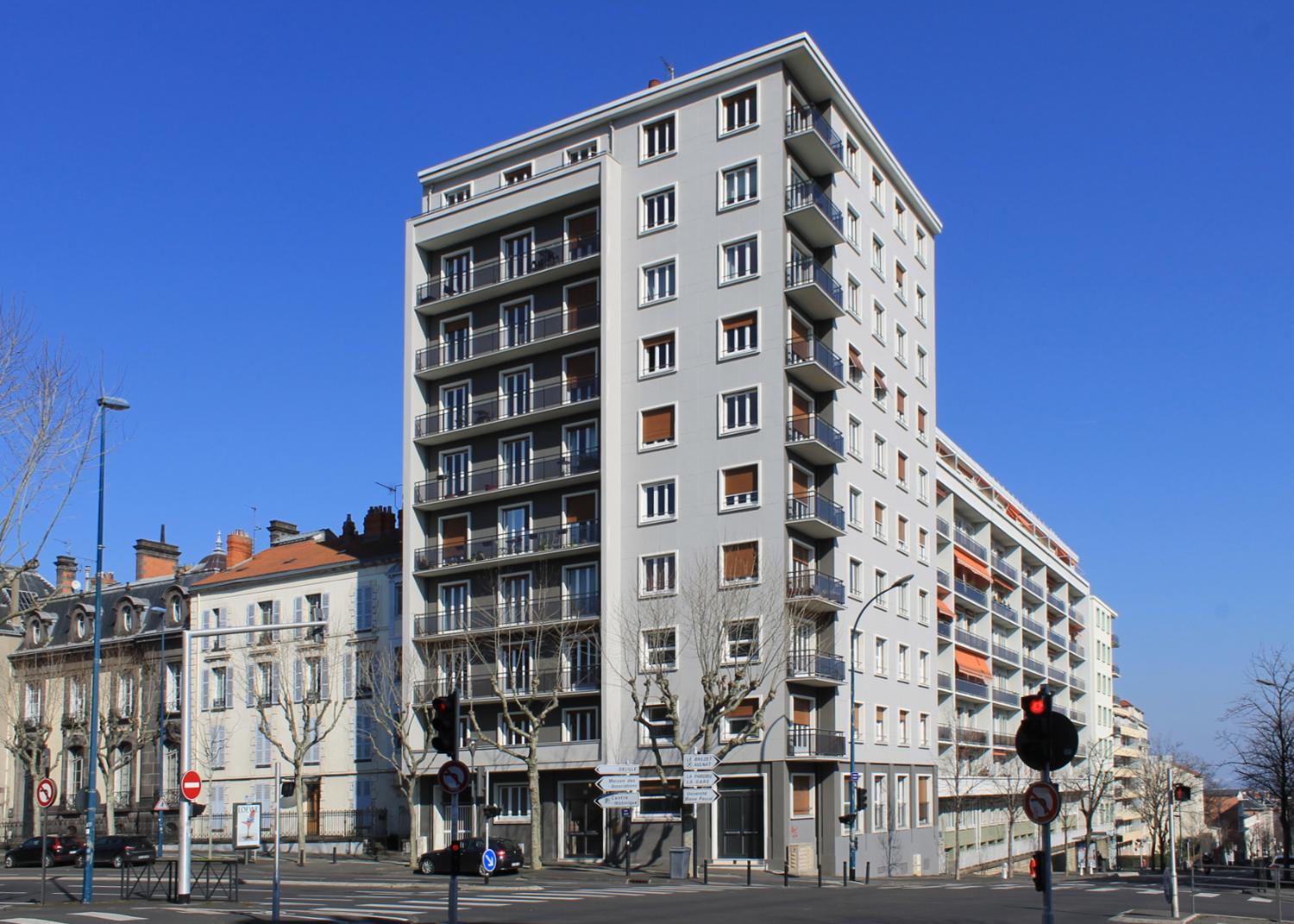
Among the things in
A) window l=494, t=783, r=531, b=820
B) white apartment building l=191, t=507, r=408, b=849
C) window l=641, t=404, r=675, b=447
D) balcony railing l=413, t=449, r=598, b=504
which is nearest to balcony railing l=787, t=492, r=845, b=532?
window l=641, t=404, r=675, b=447

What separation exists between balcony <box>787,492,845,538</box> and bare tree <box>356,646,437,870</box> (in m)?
17.1

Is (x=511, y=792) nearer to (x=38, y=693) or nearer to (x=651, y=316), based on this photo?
(x=651, y=316)

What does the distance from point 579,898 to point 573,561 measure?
20174 mm

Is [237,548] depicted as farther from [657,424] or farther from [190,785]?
[190,785]

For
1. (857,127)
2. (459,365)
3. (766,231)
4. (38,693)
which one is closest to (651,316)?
(766,231)

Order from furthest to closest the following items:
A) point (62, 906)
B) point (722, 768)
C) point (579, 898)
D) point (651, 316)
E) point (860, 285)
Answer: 1. point (860, 285)
2. point (651, 316)
3. point (722, 768)
4. point (579, 898)
5. point (62, 906)

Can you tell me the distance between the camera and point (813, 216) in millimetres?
49281

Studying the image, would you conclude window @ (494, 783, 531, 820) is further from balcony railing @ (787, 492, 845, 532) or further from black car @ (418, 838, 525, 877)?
balcony railing @ (787, 492, 845, 532)

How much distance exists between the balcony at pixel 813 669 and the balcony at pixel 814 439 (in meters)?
7.08

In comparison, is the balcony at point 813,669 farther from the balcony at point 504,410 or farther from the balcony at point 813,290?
the balcony at point 813,290

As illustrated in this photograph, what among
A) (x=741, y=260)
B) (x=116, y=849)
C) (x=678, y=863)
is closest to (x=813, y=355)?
(x=741, y=260)

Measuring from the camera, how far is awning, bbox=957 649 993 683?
239 feet

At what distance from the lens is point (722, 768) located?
154 ft

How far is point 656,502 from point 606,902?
69.3 feet
